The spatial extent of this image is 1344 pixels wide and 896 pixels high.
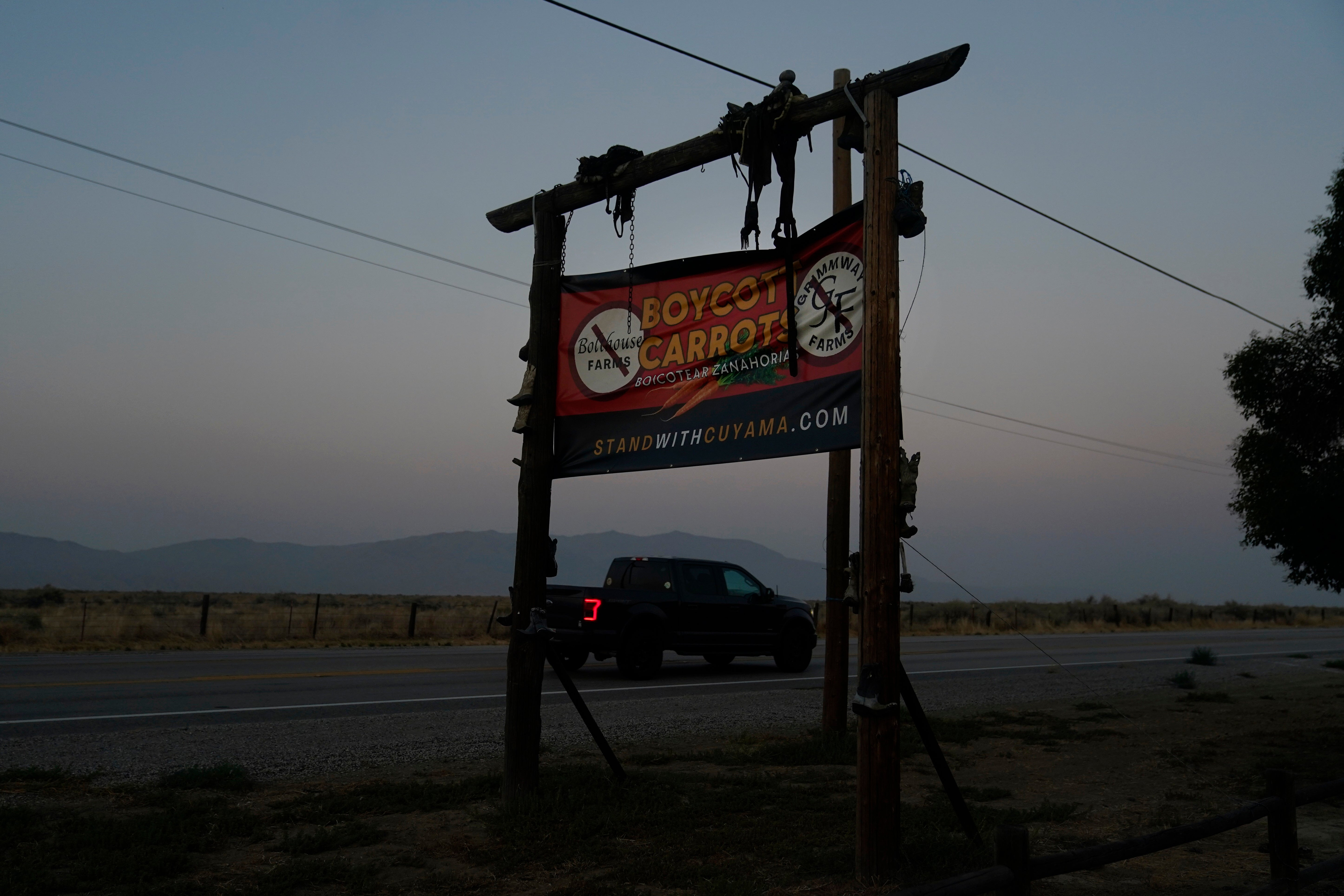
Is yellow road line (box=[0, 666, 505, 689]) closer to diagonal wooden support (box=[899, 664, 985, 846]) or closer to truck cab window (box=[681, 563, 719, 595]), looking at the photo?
truck cab window (box=[681, 563, 719, 595])

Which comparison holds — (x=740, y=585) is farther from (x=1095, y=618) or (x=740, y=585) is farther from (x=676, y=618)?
(x=1095, y=618)

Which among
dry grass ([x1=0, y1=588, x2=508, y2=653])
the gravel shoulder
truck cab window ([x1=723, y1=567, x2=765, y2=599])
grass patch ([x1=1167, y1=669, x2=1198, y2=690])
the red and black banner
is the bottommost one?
the gravel shoulder

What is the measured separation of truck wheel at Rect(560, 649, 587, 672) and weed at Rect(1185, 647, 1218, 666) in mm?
13798

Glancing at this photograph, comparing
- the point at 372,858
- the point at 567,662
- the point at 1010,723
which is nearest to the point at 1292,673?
the point at 1010,723

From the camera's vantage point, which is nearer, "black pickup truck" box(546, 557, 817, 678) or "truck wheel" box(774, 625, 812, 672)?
"black pickup truck" box(546, 557, 817, 678)

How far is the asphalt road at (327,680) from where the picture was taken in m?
11.4

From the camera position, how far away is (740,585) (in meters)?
17.8

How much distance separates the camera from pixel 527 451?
729 centimetres

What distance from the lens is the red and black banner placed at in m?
6.09

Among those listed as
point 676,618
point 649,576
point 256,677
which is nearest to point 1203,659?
point 676,618

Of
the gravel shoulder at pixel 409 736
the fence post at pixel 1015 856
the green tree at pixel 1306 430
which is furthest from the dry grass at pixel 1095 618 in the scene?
the fence post at pixel 1015 856

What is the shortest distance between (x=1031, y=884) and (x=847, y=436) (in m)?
2.71

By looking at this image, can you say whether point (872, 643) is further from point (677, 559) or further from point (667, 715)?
point (677, 559)

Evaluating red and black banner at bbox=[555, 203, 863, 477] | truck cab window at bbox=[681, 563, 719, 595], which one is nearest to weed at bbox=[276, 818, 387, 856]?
red and black banner at bbox=[555, 203, 863, 477]
